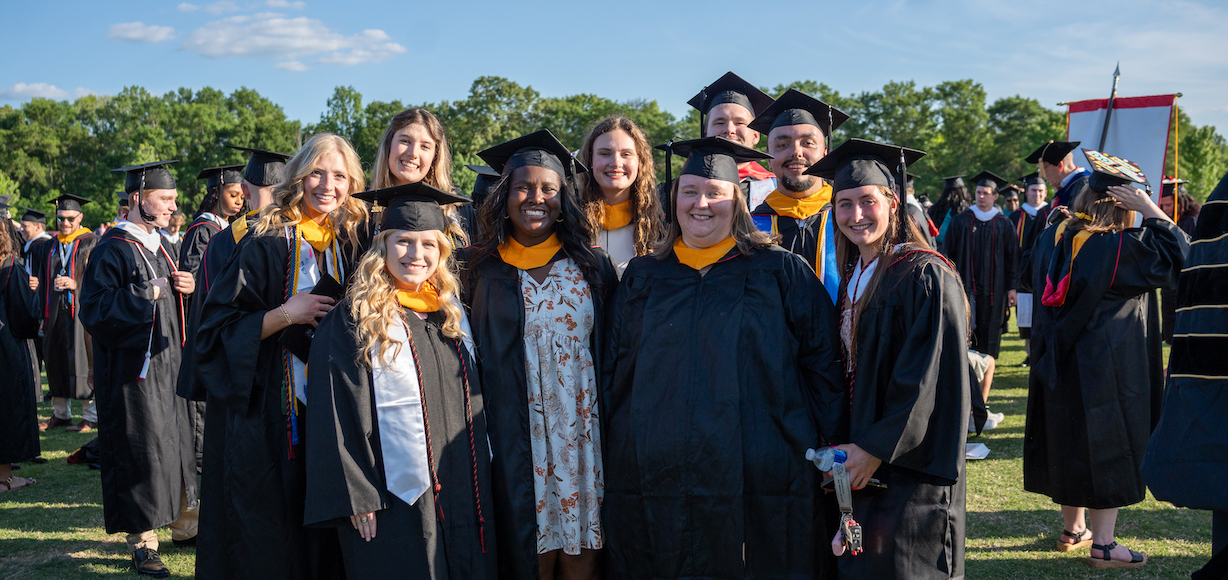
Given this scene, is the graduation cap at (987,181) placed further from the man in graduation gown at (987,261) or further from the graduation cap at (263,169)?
the graduation cap at (263,169)

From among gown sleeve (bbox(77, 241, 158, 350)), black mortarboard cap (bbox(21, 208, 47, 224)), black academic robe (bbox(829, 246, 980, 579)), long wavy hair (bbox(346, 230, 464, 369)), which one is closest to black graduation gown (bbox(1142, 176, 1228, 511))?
black academic robe (bbox(829, 246, 980, 579))

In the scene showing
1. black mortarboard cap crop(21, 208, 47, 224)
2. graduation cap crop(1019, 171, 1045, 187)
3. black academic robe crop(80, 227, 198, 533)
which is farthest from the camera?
graduation cap crop(1019, 171, 1045, 187)

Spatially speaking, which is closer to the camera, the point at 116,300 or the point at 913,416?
the point at 913,416

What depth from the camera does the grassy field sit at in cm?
441

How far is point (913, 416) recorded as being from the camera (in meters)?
2.53

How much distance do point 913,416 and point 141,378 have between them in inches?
173

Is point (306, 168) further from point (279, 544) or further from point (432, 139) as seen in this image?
point (279, 544)

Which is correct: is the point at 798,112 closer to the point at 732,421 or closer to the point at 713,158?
the point at 713,158

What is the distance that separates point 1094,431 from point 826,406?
7.92 feet

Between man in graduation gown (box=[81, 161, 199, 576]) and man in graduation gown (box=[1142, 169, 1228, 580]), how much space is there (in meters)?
4.93

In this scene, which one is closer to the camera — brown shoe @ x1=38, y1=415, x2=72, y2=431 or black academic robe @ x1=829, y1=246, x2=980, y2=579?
black academic robe @ x1=829, y1=246, x2=980, y2=579

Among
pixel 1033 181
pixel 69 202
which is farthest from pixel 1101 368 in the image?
pixel 69 202

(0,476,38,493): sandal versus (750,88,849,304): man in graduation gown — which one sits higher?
(750,88,849,304): man in graduation gown

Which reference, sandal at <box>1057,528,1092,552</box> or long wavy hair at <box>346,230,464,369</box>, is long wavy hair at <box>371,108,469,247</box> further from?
sandal at <box>1057,528,1092,552</box>
